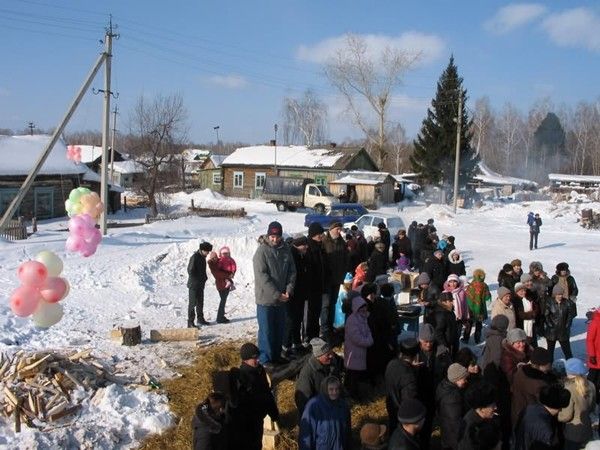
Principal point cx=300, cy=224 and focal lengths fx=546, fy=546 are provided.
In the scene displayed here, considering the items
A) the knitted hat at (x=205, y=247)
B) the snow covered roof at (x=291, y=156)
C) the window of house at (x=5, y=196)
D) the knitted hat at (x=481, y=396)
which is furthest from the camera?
the snow covered roof at (x=291, y=156)

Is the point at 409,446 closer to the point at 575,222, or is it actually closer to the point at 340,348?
the point at 340,348

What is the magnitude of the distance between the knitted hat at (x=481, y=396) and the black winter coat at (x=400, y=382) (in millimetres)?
800

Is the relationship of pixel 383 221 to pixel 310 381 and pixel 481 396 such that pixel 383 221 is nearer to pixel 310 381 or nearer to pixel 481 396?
pixel 310 381

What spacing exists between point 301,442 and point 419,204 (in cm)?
3778

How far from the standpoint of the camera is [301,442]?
5.10 m

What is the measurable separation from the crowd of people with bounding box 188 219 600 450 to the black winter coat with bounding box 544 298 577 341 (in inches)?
0.7

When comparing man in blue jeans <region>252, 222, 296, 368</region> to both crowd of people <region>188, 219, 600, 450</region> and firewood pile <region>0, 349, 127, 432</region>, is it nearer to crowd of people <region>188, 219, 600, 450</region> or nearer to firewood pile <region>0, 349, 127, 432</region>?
crowd of people <region>188, 219, 600, 450</region>

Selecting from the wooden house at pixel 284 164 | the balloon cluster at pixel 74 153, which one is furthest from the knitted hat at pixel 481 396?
the wooden house at pixel 284 164

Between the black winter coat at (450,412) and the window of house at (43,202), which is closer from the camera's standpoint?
the black winter coat at (450,412)

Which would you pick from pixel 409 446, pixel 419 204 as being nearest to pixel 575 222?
pixel 419 204

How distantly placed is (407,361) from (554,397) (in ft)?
4.73

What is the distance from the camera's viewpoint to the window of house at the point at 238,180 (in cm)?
4684

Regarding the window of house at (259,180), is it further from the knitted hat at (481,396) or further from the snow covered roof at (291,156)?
the knitted hat at (481,396)

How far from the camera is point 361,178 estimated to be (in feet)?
131
